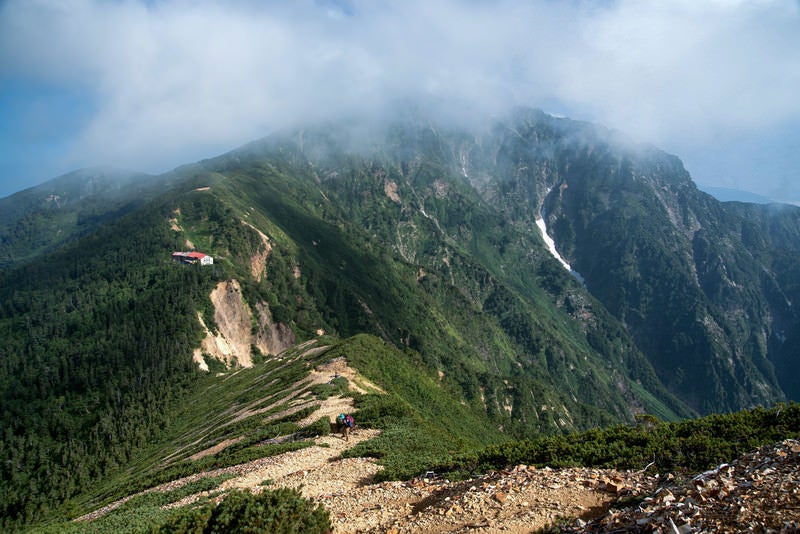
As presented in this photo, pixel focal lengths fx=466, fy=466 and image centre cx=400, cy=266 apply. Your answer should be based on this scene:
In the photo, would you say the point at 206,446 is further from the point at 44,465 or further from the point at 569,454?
the point at 44,465

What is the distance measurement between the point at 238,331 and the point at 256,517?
→ 12416 cm

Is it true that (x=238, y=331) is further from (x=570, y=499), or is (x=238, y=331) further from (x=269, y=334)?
(x=570, y=499)

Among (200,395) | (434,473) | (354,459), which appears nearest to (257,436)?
(354,459)

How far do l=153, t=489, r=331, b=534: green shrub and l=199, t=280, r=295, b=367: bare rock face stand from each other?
107 meters

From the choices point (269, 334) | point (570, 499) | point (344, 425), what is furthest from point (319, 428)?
point (269, 334)

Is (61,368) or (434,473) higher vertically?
(61,368)

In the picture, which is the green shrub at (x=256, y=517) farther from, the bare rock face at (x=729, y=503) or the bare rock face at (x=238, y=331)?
the bare rock face at (x=238, y=331)

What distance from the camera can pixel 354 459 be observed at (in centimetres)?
2959

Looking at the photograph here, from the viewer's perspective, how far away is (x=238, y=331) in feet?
433

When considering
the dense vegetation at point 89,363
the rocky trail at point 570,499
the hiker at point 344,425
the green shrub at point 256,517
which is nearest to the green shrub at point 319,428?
the hiker at point 344,425

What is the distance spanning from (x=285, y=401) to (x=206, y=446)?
9.67m

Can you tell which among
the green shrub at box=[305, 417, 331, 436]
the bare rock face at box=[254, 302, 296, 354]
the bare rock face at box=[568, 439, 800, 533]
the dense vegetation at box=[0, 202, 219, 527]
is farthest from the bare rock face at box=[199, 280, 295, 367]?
the bare rock face at box=[568, 439, 800, 533]

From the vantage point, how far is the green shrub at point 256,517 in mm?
15141

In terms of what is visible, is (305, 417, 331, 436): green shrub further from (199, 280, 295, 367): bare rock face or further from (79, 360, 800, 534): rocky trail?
(199, 280, 295, 367): bare rock face
